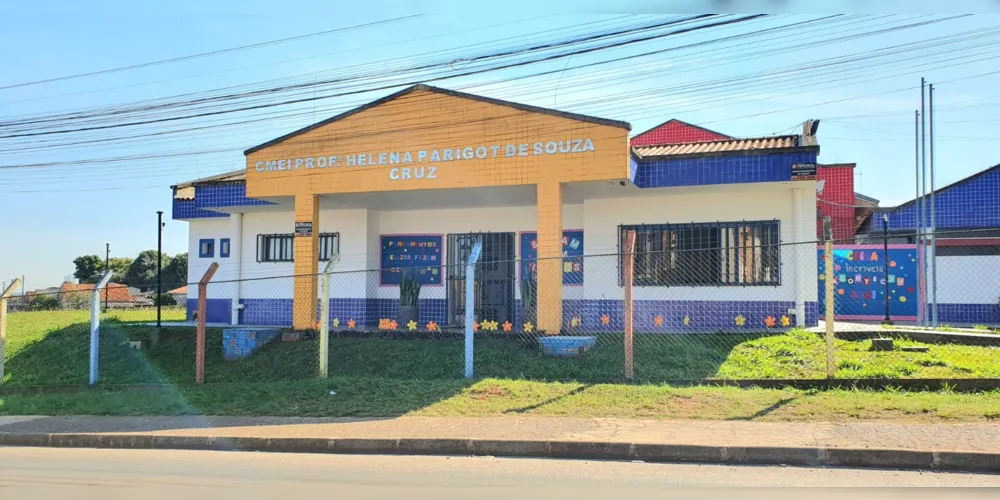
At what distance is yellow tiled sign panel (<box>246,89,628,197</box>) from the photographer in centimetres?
1130

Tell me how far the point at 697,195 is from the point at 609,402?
673cm

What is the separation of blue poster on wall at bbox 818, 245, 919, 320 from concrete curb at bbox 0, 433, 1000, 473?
1277 cm

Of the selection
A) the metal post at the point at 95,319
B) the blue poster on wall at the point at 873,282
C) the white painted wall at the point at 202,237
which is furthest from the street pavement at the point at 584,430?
the blue poster on wall at the point at 873,282

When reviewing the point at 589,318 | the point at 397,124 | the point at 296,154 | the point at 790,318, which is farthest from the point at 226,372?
the point at 790,318

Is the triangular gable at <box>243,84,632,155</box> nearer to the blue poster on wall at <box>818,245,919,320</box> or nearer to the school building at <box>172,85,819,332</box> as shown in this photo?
the school building at <box>172,85,819,332</box>

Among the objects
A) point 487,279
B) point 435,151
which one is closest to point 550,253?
point 435,151

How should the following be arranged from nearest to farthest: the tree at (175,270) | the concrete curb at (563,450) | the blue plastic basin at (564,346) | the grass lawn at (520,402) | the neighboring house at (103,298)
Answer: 1. the concrete curb at (563,450)
2. the grass lawn at (520,402)
3. the blue plastic basin at (564,346)
4. the neighboring house at (103,298)
5. the tree at (175,270)

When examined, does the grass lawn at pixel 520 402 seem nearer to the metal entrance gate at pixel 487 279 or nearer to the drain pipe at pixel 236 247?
the metal entrance gate at pixel 487 279

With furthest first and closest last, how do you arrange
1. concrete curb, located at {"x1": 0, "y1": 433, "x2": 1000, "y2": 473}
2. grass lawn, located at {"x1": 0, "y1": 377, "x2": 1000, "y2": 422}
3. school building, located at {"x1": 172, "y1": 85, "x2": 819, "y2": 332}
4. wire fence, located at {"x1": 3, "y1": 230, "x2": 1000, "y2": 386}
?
school building, located at {"x1": 172, "y1": 85, "x2": 819, "y2": 332} < wire fence, located at {"x1": 3, "y1": 230, "x2": 1000, "y2": 386} < grass lawn, located at {"x1": 0, "y1": 377, "x2": 1000, "y2": 422} < concrete curb, located at {"x1": 0, "y1": 433, "x2": 1000, "y2": 473}

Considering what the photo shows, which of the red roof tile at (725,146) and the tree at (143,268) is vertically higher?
the red roof tile at (725,146)

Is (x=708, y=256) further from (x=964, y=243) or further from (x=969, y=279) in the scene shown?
(x=964, y=243)

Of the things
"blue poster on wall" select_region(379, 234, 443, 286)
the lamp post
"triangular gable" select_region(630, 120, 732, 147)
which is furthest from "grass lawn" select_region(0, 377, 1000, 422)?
"triangular gable" select_region(630, 120, 732, 147)

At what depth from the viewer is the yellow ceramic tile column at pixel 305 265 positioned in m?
12.8

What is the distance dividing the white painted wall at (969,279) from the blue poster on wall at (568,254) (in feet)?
31.5
